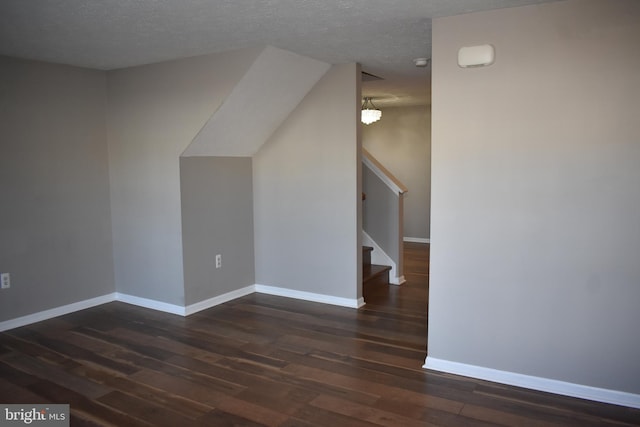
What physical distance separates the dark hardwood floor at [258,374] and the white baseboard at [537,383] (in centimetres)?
5

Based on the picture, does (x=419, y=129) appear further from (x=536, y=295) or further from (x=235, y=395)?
(x=235, y=395)

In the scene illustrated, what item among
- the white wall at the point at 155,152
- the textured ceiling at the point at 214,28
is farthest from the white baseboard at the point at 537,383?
the white wall at the point at 155,152

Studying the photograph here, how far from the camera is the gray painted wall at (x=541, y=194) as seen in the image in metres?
2.58

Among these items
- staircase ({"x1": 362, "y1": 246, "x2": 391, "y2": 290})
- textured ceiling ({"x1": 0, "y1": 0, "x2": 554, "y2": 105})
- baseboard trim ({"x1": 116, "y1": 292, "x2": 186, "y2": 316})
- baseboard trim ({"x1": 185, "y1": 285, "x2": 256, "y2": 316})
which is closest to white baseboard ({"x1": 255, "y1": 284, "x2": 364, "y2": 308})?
baseboard trim ({"x1": 185, "y1": 285, "x2": 256, "y2": 316})

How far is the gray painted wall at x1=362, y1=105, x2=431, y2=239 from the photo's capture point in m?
7.70

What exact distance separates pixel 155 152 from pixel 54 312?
1.62 metres

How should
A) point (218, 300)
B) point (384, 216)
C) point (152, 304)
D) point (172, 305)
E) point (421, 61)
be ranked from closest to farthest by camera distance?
point (421, 61) < point (172, 305) < point (152, 304) < point (218, 300) < point (384, 216)

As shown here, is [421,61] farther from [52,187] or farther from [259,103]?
[52,187]

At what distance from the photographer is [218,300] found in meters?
4.55

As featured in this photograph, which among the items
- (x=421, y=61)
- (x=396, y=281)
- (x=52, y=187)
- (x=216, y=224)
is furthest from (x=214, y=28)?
(x=396, y=281)

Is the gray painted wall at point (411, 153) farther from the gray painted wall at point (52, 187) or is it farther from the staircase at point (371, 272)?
the gray painted wall at point (52, 187)

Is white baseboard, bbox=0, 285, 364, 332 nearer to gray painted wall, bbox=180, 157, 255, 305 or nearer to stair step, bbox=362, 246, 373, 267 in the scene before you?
gray painted wall, bbox=180, 157, 255, 305

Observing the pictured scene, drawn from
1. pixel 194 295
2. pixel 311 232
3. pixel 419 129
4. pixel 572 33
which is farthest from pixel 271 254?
pixel 419 129

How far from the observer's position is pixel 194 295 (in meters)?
4.31
